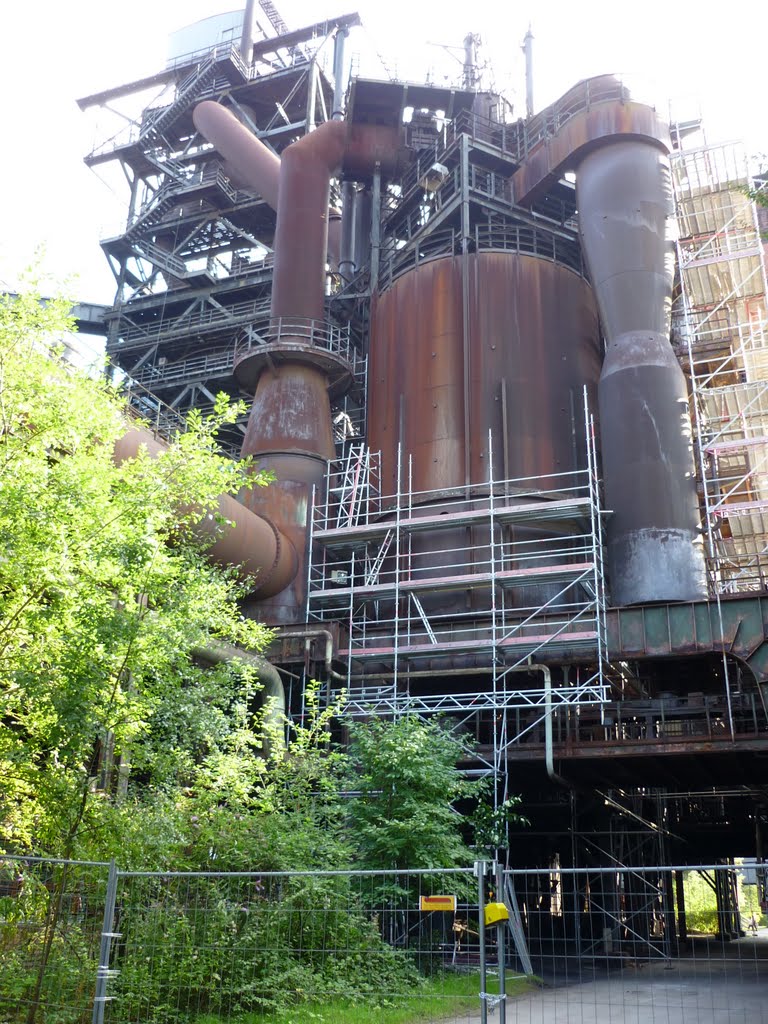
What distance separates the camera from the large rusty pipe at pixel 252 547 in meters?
21.2

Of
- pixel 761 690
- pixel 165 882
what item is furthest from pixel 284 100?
pixel 165 882

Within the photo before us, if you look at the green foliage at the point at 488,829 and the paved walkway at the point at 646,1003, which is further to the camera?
the green foliage at the point at 488,829

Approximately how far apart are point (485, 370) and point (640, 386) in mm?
4718

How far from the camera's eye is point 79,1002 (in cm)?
862

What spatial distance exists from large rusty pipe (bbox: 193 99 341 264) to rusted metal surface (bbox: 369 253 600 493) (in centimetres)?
936

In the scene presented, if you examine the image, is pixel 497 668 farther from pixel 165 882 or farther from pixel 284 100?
pixel 284 100

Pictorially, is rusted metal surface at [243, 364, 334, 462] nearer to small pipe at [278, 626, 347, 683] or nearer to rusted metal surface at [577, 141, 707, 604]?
small pipe at [278, 626, 347, 683]

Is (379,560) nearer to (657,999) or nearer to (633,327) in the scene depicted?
(633,327)

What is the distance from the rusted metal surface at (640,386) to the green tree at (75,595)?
52.6 ft

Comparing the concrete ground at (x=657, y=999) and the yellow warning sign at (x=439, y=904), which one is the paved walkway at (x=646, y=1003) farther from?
the yellow warning sign at (x=439, y=904)

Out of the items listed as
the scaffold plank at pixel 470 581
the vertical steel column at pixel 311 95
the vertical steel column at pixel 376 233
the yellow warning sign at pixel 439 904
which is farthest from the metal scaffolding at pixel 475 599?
the vertical steel column at pixel 311 95

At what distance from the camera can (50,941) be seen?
8680 mm

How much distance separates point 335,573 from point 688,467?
9.88 meters

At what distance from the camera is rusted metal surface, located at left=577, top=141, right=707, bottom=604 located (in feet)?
79.0
